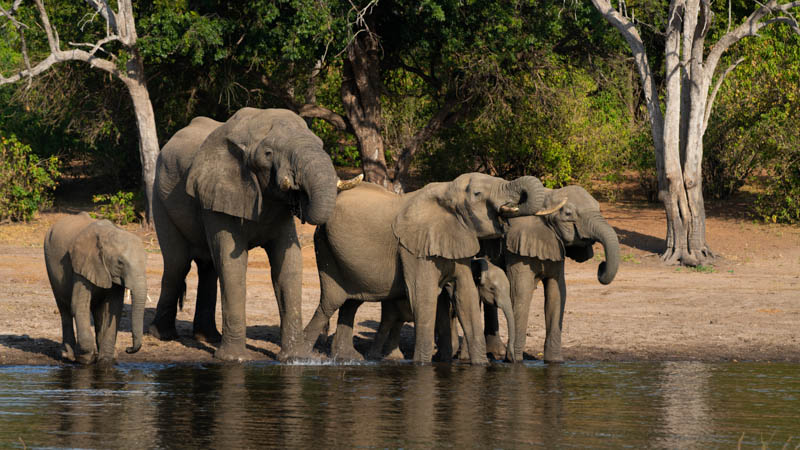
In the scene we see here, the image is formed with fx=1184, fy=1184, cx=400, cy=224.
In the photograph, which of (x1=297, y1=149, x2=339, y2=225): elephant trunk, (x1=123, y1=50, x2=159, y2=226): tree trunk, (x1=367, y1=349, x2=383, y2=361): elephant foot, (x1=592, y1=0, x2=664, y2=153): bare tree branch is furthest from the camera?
(x1=123, y1=50, x2=159, y2=226): tree trunk

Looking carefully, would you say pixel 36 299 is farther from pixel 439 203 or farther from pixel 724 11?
pixel 724 11

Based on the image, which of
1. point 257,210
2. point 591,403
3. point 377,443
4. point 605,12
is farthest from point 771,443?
point 605,12

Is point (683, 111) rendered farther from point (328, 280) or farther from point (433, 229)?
point (328, 280)

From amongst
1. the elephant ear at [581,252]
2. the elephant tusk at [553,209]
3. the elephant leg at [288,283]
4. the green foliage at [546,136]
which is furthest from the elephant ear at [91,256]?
the green foliage at [546,136]

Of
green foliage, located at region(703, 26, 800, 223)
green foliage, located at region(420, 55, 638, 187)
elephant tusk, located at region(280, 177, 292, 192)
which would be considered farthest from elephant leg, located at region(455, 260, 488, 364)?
green foliage, located at region(703, 26, 800, 223)

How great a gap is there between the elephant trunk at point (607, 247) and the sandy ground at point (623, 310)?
1.52 meters

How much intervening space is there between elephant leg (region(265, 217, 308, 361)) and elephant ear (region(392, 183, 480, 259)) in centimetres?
108

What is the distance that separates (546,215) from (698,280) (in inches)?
305

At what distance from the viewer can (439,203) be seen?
40.5ft

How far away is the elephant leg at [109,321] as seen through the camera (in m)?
11.6

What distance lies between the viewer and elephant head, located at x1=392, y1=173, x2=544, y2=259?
468 inches

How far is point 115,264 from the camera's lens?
1112 cm

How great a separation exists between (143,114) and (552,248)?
13820mm

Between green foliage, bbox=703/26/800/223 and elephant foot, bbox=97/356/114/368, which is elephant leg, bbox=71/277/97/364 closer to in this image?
elephant foot, bbox=97/356/114/368
